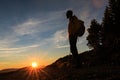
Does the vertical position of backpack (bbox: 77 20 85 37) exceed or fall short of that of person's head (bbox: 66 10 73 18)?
it falls short

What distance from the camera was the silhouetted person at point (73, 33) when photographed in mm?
11953

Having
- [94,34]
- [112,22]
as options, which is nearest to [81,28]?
[112,22]

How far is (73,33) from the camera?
475 inches

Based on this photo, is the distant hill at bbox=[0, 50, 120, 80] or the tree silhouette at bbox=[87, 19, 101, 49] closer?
the distant hill at bbox=[0, 50, 120, 80]

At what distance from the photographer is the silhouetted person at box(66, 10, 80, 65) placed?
12.0 meters

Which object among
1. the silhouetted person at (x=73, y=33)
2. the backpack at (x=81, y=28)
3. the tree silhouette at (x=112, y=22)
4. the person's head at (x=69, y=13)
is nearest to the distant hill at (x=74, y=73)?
the silhouetted person at (x=73, y=33)

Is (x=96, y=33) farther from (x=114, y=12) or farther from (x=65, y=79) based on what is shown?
(x=65, y=79)

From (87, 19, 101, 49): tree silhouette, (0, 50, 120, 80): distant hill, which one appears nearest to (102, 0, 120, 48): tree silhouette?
(87, 19, 101, 49): tree silhouette

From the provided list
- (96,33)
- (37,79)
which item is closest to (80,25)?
(37,79)

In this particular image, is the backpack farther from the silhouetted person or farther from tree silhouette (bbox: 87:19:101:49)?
tree silhouette (bbox: 87:19:101:49)

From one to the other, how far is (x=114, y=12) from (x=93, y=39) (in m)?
28.1

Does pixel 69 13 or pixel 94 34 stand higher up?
pixel 94 34

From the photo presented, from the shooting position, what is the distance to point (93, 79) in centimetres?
714

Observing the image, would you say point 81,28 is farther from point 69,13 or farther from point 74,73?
point 74,73
